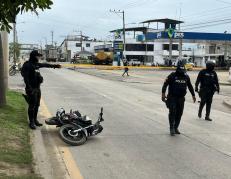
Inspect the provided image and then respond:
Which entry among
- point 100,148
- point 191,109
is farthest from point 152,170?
point 191,109

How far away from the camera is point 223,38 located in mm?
89625

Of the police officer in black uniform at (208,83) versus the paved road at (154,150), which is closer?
the paved road at (154,150)

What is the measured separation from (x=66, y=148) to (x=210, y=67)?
21.0 feet

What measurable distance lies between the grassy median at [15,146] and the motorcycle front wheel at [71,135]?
0.71 metres

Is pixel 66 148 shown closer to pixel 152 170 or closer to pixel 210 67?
pixel 152 170

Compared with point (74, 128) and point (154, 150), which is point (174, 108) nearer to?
point (154, 150)

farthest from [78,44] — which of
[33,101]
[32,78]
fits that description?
[32,78]

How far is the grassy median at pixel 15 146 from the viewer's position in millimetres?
7008

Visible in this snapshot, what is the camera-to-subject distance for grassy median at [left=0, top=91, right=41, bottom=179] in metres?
7.01

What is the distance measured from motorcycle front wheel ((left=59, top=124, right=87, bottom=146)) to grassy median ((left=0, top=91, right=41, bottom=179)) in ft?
2.33

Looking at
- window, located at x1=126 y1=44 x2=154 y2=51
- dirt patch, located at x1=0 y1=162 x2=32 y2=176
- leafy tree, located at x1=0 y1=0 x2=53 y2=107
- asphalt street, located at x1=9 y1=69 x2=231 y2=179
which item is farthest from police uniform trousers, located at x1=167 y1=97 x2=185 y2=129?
window, located at x1=126 y1=44 x2=154 y2=51

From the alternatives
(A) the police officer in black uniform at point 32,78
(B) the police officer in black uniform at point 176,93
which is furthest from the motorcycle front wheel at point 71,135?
(B) the police officer in black uniform at point 176,93

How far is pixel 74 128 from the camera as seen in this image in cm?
1020

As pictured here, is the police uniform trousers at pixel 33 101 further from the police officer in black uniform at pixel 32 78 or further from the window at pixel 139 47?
the window at pixel 139 47
